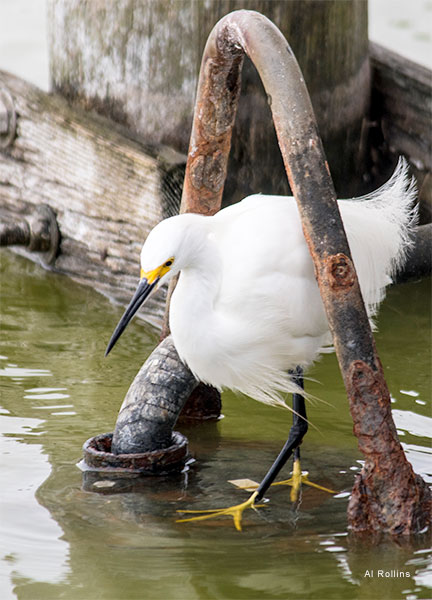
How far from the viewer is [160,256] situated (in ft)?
9.11

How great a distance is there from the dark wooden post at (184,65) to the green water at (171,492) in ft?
2.86

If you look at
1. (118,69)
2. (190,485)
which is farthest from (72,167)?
(190,485)

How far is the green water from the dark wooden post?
87cm

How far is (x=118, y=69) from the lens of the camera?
458 centimetres

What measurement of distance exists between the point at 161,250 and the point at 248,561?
862mm

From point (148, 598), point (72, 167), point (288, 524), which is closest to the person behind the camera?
point (148, 598)

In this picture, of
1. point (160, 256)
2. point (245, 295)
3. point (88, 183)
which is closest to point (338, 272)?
point (245, 295)

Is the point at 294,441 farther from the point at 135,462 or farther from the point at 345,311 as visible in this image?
the point at 345,311

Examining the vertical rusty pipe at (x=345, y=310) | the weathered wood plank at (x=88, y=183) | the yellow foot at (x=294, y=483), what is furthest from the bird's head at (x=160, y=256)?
the weathered wood plank at (x=88, y=183)

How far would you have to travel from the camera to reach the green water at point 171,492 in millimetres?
2668

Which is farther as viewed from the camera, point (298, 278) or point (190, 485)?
point (190, 485)

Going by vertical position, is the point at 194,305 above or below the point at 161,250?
below

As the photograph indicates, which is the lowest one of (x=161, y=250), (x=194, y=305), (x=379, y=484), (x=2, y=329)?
(x=2, y=329)

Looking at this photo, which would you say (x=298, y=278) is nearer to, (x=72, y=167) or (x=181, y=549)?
(x=181, y=549)
